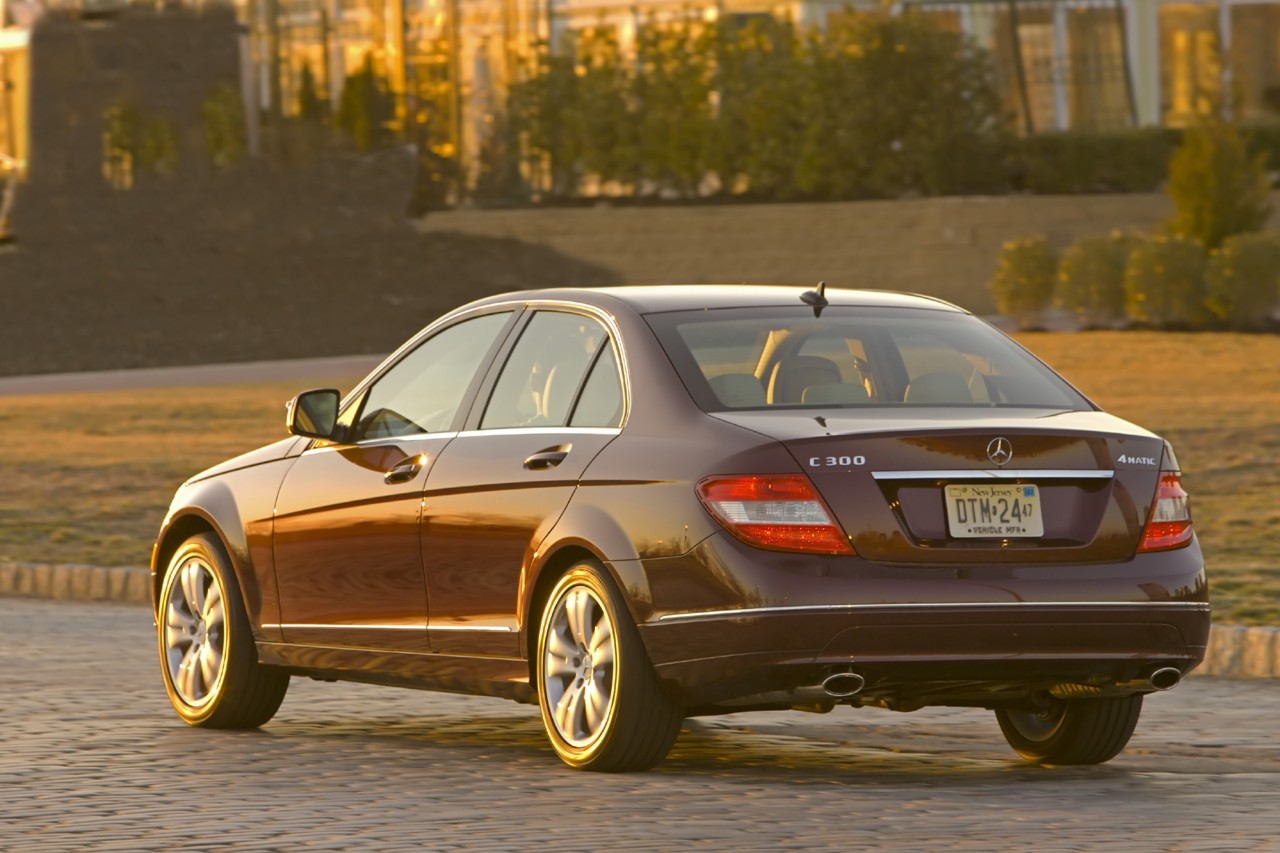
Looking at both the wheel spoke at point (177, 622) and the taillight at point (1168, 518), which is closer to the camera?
the taillight at point (1168, 518)

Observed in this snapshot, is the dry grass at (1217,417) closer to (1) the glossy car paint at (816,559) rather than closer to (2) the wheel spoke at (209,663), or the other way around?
(1) the glossy car paint at (816,559)

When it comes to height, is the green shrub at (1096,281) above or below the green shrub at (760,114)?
below

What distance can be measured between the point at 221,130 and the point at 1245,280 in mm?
19103

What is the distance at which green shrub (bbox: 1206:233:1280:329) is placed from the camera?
29.2 metres

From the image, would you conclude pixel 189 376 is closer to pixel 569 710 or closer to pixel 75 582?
pixel 75 582

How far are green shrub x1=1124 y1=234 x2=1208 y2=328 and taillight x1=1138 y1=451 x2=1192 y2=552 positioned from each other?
69.0 ft

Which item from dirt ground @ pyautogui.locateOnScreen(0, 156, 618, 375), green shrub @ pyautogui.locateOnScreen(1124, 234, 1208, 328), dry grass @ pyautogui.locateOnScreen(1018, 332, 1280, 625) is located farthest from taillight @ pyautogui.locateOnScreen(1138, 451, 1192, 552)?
dirt ground @ pyautogui.locateOnScreen(0, 156, 618, 375)

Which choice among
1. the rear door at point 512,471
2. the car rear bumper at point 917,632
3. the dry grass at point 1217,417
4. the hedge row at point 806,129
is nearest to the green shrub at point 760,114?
the hedge row at point 806,129

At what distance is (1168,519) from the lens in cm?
877

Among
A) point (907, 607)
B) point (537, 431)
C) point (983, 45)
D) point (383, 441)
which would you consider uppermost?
point (983, 45)

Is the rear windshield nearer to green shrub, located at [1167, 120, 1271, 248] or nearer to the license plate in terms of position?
the license plate

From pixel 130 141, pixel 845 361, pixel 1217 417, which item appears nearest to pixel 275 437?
pixel 1217 417

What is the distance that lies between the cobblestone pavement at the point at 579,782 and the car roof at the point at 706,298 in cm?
145

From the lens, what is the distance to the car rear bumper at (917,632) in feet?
27.3
